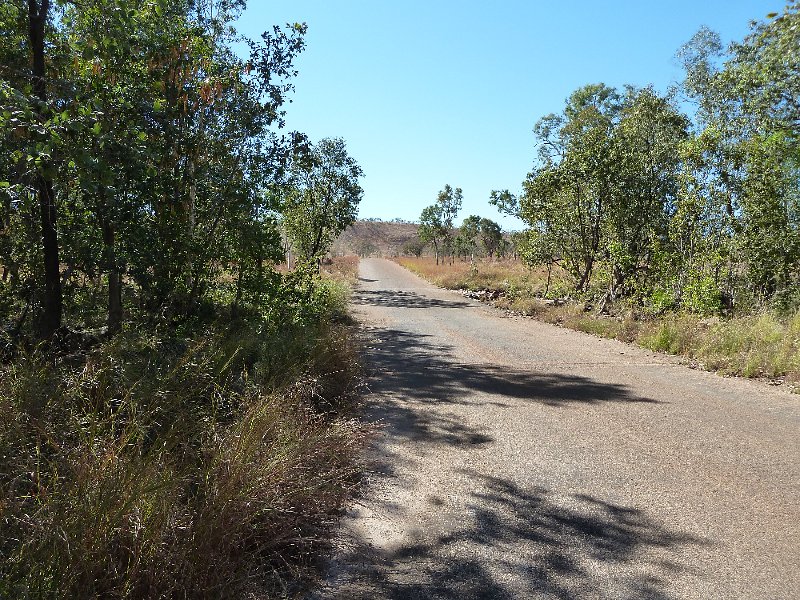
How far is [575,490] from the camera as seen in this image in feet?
13.8

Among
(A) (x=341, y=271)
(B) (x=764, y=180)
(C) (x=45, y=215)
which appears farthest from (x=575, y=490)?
(A) (x=341, y=271)

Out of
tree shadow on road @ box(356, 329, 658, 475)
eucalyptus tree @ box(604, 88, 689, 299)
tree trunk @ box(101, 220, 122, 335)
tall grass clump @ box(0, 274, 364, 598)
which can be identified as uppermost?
eucalyptus tree @ box(604, 88, 689, 299)

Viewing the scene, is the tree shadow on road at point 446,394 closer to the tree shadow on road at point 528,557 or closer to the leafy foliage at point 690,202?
the tree shadow on road at point 528,557

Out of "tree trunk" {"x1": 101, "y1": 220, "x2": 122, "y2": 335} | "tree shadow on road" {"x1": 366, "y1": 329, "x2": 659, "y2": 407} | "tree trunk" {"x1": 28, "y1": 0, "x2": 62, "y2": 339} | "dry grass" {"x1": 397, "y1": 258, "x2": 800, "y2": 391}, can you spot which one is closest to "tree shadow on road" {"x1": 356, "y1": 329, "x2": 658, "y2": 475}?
"tree shadow on road" {"x1": 366, "y1": 329, "x2": 659, "y2": 407}

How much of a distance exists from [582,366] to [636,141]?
9246mm

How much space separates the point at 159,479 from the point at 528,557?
6.82 ft

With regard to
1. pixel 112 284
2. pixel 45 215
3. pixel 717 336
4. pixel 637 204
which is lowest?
pixel 717 336

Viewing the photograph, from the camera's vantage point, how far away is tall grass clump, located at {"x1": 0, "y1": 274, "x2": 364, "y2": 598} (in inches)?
95.5

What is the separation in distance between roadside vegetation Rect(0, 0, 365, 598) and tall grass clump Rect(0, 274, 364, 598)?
0.6 inches

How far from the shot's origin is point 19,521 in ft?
8.05

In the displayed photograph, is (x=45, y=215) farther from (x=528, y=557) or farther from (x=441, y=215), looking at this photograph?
(x=441, y=215)

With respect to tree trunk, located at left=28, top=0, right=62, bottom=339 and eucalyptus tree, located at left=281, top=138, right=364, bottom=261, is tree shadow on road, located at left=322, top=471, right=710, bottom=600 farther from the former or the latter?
eucalyptus tree, located at left=281, top=138, right=364, bottom=261

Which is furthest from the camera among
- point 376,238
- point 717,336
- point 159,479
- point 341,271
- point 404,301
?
point 376,238

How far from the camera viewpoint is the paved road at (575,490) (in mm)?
3051
